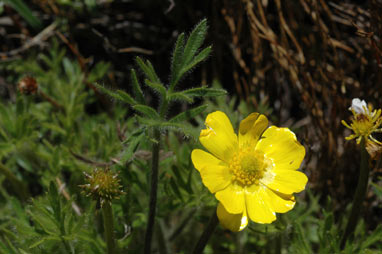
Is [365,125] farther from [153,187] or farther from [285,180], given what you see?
[153,187]

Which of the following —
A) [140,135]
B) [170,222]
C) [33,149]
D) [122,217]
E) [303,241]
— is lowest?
[170,222]

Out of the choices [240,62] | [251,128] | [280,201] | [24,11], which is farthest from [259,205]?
[24,11]

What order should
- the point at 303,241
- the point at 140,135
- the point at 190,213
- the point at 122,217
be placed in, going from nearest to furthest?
the point at 140,135 → the point at 303,241 → the point at 122,217 → the point at 190,213

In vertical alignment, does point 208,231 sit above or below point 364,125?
below

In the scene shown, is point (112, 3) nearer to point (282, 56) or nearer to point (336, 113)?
point (282, 56)

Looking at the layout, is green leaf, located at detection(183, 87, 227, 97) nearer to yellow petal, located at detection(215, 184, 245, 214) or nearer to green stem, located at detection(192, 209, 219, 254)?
yellow petal, located at detection(215, 184, 245, 214)

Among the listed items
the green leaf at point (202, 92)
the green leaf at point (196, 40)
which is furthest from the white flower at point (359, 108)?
the green leaf at point (196, 40)

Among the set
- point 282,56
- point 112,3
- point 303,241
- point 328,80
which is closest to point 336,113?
point 328,80
